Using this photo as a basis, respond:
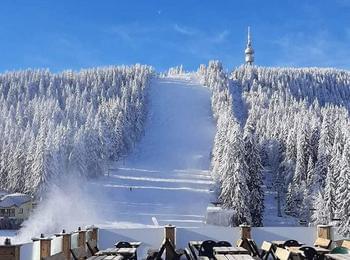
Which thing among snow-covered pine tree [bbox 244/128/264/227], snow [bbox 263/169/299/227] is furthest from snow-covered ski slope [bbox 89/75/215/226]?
snow [bbox 263/169/299/227]

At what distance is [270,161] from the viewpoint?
7325 cm

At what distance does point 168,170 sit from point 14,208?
2959 cm

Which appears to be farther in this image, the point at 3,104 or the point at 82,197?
the point at 3,104

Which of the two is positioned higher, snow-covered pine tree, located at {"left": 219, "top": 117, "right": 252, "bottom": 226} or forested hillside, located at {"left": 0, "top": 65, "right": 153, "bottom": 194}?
forested hillside, located at {"left": 0, "top": 65, "right": 153, "bottom": 194}

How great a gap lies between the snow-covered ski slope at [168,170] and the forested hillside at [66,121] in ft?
10.7

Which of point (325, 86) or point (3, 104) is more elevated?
point (325, 86)

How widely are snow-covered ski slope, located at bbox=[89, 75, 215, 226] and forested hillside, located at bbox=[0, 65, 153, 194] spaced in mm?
3259

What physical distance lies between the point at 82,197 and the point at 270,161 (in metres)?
26.7

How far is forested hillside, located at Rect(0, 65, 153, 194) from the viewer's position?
6184 centimetres

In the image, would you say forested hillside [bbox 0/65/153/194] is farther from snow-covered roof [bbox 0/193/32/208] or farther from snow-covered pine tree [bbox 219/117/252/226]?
snow-covered pine tree [bbox 219/117/252/226]

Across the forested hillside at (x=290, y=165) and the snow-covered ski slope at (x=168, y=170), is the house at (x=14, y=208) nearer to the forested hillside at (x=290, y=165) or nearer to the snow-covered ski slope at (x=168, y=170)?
the snow-covered ski slope at (x=168, y=170)

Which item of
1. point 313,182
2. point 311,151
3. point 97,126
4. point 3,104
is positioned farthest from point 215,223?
point 3,104

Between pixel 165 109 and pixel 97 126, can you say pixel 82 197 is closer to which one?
pixel 97 126

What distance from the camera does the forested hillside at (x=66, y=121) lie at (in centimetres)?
6184
